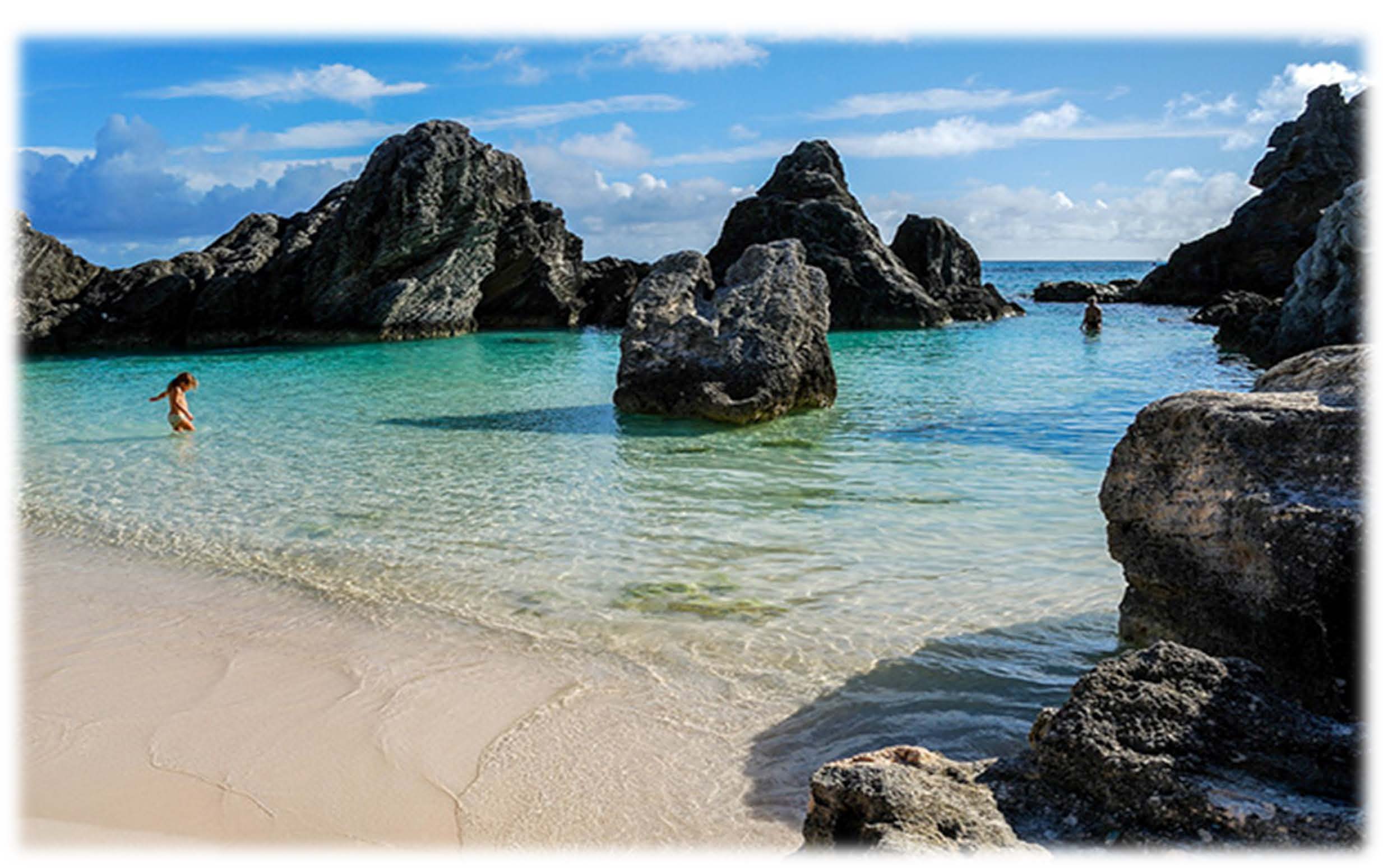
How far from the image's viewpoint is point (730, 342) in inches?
587

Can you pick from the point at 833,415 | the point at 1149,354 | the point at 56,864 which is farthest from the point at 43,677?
the point at 1149,354

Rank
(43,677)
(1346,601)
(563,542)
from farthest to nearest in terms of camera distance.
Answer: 1. (563,542)
2. (43,677)
3. (1346,601)

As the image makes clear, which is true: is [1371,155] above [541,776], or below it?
above

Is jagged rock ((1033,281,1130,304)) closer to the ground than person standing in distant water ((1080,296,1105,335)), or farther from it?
farther from it

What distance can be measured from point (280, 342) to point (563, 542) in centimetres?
3328

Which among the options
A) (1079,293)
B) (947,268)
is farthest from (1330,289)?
(1079,293)

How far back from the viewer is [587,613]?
623 centimetres

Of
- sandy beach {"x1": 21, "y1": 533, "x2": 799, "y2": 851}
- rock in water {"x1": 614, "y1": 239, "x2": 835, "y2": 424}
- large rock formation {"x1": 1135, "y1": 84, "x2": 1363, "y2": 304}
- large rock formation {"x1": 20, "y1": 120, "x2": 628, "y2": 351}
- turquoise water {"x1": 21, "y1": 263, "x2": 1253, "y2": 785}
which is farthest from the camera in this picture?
large rock formation {"x1": 1135, "y1": 84, "x2": 1363, "y2": 304}

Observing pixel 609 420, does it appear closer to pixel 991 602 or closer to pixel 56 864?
pixel 991 602

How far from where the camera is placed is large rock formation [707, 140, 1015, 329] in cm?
4103

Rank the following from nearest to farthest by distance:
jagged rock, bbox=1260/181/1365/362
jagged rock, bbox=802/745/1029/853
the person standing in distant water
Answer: jagged rock, bbox=802/745/1029/853
jagged rock, bbox=1260/181/1365/362
the person standing in distant water

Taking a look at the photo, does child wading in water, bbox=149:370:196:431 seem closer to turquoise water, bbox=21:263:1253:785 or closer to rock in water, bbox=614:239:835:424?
turquoise water, bbox=21:263:1253:785

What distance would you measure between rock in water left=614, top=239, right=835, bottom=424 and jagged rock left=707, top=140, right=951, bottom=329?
2341cm

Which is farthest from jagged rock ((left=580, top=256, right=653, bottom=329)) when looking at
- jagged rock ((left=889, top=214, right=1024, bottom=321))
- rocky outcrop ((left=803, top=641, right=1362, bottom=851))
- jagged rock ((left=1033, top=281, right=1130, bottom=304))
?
rocky outcrop ((left=803, top=641, right=1362, bottom=851))
